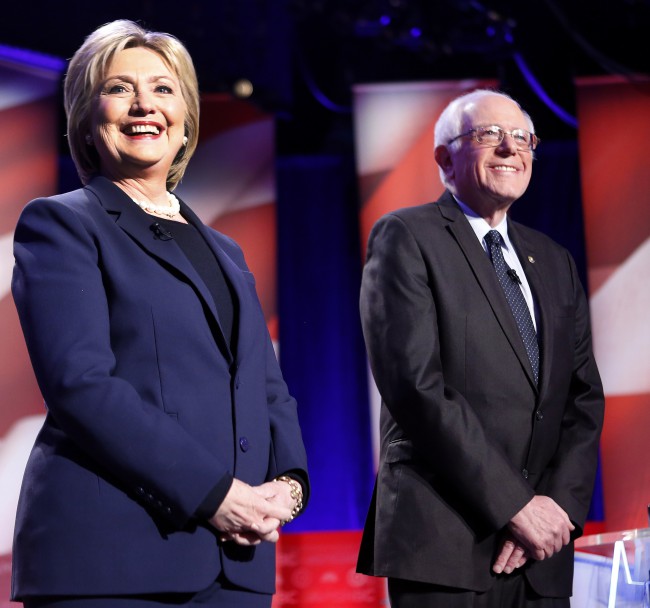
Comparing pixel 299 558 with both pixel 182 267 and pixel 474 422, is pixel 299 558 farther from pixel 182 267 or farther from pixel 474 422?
pixel 182 267

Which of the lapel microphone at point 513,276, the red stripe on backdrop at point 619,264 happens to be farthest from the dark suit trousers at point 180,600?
the red stripe on backdrop at point 619,264

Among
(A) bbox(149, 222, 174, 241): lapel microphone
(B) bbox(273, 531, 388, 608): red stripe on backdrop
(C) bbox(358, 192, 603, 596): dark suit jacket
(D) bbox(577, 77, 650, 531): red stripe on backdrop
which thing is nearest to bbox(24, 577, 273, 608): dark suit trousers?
(C) bbox(358, 192, 603, 596): dark suit jacket

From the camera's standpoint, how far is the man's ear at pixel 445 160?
2672 mm

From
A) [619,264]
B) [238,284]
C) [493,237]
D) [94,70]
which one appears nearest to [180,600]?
[238,284]

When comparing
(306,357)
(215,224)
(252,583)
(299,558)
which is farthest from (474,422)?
(306,357)

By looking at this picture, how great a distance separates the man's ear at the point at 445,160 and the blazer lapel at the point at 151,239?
1053 millimetres

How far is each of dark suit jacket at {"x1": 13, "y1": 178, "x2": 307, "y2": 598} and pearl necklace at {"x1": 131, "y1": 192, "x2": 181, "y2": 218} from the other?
0.23 ft

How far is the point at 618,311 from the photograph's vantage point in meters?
5.77

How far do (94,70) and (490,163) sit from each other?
110cm

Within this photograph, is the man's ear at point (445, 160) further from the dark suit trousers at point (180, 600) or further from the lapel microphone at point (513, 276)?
the dark suit trousers at point (180, 600)

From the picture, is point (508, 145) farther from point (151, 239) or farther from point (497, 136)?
point (151, 239)

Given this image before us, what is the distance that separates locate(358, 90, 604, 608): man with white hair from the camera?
85.1 inches

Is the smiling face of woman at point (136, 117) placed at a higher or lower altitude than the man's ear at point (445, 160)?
higher

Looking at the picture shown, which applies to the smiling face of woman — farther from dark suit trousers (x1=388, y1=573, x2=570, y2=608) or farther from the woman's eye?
dark suit trousers (x1=388, y1=573, x2=570, y2=608)
